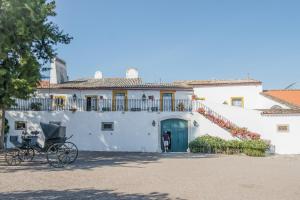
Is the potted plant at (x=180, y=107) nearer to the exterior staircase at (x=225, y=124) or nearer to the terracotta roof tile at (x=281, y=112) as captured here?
the exterior staircase at (x=225, y=124)

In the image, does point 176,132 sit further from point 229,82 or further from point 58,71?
point 58,71

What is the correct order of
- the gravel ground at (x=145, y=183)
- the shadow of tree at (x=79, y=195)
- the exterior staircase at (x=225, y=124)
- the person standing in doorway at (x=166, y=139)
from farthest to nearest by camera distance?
the person standing in doorway at (x=166, y=139), the exterior staircase at (x=225, y=124), the gravel ground at (x=145, y=183), the shadow of tree at (x=79, y=195)

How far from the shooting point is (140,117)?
88.1 ft

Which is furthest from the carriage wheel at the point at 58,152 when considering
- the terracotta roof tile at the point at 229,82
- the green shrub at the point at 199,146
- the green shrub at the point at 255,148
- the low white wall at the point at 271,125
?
the terracotta roof tile at the point at 229,82

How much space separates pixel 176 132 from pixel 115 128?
452 centimetres

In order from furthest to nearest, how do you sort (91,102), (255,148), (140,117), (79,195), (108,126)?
(91,102), (108,126), (140,117), (255,148), (79,195)

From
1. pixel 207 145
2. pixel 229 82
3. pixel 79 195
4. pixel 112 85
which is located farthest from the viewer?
pixel 229 82

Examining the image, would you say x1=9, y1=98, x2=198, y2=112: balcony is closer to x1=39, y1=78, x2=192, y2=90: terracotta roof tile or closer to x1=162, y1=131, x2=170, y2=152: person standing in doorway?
x1=39, y1=78, x2=192, y2=90: terracotta roof tile

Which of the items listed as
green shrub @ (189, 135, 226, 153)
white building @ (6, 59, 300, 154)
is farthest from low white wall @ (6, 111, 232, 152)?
green shrub @ (189, 135, 226, 153)

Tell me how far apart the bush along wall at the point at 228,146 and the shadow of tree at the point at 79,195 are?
1573 centimetres

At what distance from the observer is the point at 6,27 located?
50.4 ft

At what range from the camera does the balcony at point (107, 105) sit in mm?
27250

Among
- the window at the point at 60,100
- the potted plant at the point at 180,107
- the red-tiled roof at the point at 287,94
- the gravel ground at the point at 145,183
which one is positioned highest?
the red-tiled roof at the point at 287,94

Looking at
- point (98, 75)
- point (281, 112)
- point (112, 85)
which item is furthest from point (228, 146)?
point (98, 75)
